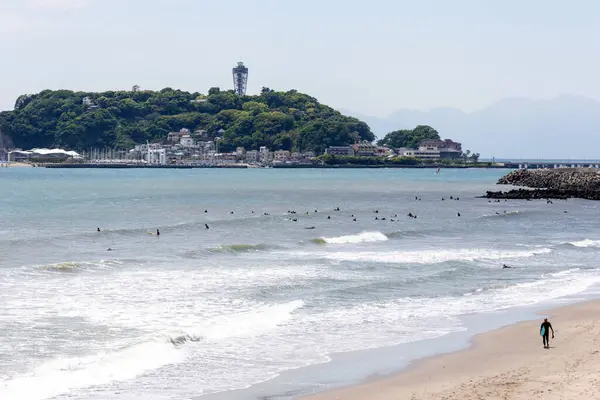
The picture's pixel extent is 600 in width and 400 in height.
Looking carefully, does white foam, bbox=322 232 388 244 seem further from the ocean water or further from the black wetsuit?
the black wetsuit

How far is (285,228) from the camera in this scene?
180 feet

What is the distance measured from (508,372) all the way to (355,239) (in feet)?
96.3

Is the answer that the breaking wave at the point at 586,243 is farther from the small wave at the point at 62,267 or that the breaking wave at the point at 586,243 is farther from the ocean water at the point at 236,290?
the small wave at the point at 62,267

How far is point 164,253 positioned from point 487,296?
1641 cm

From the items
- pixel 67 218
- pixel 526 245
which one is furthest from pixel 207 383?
pixel 67 218

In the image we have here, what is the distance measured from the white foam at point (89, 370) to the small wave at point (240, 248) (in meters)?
19.8

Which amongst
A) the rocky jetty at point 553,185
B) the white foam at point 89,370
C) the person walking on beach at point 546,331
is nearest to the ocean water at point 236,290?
the white foam at point 89,370

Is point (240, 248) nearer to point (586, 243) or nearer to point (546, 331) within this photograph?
point (586, 243)

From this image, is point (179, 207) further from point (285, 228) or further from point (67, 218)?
point (285, 228)

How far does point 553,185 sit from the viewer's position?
11125 cm

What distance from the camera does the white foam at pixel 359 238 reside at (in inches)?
1854

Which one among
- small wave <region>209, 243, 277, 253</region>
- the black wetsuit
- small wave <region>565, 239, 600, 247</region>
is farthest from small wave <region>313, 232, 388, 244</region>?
the black wetsuit

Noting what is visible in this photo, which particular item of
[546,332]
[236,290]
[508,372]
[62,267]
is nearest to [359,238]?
[62,267]

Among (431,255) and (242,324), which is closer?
(242,324)
